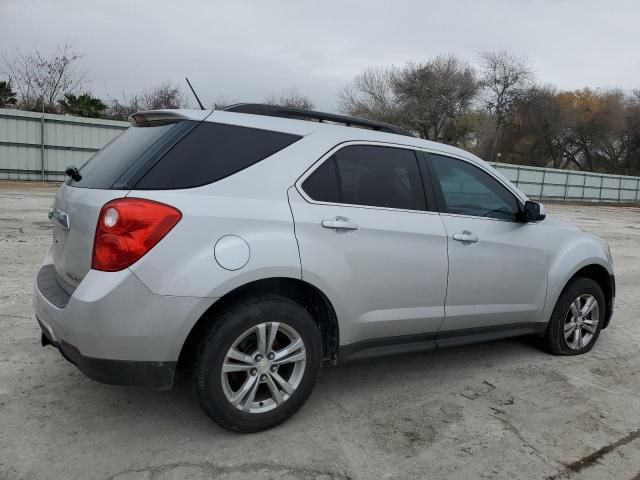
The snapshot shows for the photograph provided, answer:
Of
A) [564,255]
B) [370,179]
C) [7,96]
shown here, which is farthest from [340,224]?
[7,96]

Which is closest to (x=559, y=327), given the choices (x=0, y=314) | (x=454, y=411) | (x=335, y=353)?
(x=454, y=411)

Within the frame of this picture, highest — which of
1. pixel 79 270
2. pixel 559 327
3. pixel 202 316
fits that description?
pixel 79 270

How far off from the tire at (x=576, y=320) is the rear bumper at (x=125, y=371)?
10.3ft

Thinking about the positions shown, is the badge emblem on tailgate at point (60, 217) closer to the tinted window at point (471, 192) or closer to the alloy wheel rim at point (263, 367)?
the alloy wheel rim at point (263, 367)

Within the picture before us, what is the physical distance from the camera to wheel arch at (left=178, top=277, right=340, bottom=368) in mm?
2809

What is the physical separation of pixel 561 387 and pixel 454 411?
1.00 m

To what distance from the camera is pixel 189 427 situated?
3.06 metres

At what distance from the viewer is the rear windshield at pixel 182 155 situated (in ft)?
9.14

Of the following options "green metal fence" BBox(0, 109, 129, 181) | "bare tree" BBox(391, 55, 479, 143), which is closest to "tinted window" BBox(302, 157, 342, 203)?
"green metal fence" BBox(0, 109, 129, 181)

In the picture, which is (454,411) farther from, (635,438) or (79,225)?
(79,225)

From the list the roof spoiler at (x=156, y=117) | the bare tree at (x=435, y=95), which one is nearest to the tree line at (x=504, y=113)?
the bare tree at (x=435, y=95)

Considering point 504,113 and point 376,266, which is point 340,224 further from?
point 504,113

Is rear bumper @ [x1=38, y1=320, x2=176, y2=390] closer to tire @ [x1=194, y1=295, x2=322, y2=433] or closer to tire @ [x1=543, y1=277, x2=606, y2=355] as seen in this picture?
tire @ [x1=194, y1=295, x2=322, y2=433]

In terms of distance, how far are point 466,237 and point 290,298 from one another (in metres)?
1.33
